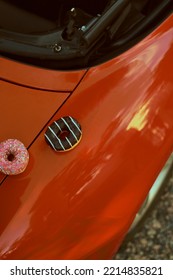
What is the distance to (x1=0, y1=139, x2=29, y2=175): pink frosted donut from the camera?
1.35m

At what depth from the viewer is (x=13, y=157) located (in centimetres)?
137

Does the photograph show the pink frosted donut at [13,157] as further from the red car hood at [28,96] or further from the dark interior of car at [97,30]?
the dark interior of car at [97,30]

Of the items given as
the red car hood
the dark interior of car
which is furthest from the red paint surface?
the dark interior of car

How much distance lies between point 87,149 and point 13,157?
0.20m

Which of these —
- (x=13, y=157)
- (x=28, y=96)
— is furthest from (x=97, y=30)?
(x=13, y=157)

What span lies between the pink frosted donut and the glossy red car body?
0.03m

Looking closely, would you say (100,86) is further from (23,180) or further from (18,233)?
(18,233)

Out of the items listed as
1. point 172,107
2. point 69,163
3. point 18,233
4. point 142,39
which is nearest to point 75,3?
point 142,39

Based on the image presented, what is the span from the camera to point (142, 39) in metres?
1.54

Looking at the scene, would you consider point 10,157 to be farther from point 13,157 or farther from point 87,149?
point 87,149

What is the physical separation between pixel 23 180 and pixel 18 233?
0.46 feet

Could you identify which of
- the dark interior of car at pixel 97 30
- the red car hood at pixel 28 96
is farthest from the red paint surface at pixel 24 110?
the dark interior of car at pixel 97 30

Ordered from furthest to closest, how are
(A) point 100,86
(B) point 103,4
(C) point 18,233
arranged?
(B) point 103,4 → (A) point 100,86 → (C) point 18,233

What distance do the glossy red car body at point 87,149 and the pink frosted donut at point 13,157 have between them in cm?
3
